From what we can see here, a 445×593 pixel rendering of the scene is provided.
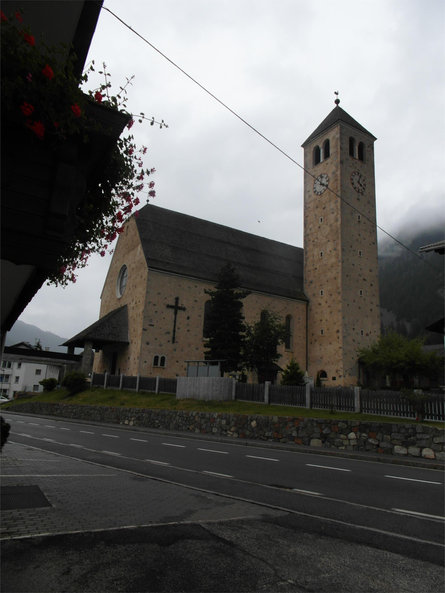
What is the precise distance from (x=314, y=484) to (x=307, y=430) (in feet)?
28.6

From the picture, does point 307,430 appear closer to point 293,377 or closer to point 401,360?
point 293,377

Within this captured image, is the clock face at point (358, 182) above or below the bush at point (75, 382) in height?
above

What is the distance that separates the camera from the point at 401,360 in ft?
101

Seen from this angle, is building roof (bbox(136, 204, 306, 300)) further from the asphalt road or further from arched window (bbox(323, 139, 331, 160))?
the asphalt road

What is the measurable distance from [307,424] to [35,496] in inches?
499

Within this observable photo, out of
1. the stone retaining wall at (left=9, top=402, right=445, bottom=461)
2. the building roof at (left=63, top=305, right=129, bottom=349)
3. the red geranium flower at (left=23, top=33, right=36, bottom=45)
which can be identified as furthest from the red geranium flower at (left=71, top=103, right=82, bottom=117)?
the building roof at (left=63, top=305, right=129, bottom=349)

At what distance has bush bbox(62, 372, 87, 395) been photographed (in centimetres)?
3197

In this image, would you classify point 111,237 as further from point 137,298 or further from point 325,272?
point 325,272

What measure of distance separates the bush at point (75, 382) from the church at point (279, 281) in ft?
8.31

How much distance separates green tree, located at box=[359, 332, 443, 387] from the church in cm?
219

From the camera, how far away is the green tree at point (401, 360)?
30.7m

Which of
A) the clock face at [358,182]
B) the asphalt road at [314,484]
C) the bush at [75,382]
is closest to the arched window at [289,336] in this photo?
the clock face at [358,182]

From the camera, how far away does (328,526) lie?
5395 mm

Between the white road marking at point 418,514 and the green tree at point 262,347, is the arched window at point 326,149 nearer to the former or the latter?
the green tree at point 262,347
